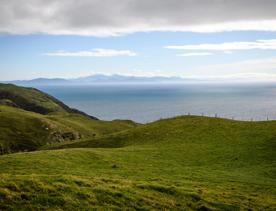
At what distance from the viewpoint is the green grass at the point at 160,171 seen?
21812mm

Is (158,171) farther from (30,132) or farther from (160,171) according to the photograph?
(30,132)

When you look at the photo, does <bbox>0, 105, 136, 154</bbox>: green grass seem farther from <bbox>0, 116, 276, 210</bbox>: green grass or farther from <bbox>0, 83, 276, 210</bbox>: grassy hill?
<bbox>0, 116, 276, 210</bbox>: green grass

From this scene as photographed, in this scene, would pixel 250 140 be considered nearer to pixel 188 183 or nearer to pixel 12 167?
pixel 188 183

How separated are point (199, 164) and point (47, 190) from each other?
25139mm

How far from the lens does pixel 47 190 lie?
70.5 ft

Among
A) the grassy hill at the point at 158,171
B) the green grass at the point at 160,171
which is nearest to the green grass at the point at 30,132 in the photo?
the grassy hill at the point at 158,171

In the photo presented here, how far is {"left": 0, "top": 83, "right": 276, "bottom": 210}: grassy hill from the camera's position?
21.7m

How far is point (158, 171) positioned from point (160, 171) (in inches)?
9.0

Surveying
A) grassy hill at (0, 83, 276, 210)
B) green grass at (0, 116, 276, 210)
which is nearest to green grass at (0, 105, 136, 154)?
grassy hill at (0, 83, 276, 210)

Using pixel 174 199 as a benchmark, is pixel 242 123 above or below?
above

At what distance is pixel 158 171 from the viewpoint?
36969 millimetres

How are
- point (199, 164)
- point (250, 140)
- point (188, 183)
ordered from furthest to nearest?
1. point (250, 140)
2. point (199, 164)
3. point (188, 183)

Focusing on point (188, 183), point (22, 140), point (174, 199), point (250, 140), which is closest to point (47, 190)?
point (174, 199)

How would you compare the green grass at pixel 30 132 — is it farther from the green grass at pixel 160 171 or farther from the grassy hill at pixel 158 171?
the green grass at pixel 160 171
